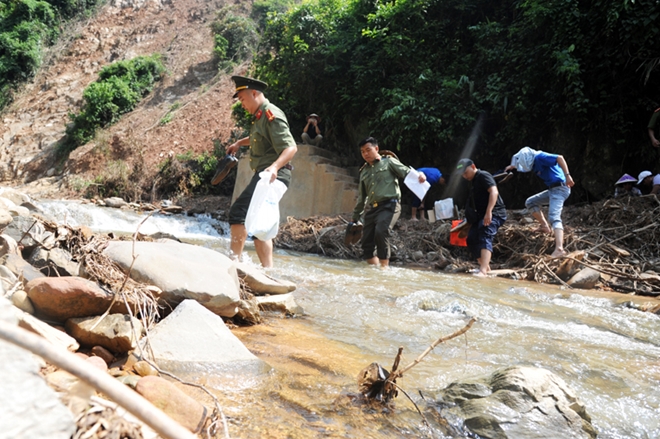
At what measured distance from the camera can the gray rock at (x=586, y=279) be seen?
6.50 meters

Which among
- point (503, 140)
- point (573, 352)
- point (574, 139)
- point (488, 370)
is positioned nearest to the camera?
point (488, 370)

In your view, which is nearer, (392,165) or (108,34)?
(392,165)

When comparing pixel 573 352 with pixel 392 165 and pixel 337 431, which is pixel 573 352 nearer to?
pixel 337 431

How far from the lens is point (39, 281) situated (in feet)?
7.68

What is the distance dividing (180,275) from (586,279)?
5.43 metres

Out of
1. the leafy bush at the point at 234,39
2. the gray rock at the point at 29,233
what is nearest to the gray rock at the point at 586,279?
the gray rock at the point at 29,233

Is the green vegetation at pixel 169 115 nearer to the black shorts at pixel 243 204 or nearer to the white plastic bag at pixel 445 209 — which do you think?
the white plastic bag at pixel 445 209

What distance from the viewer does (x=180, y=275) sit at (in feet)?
9.89

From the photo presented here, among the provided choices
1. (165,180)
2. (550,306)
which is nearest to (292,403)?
(550,306)

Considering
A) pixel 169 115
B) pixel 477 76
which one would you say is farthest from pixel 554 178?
pixel 169 115

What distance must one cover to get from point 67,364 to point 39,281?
6.25ft

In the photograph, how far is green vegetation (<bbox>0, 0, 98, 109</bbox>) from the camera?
26.6 meters

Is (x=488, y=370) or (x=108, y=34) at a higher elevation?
(x=108, y=34)

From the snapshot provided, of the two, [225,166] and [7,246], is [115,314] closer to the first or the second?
[7,246]
